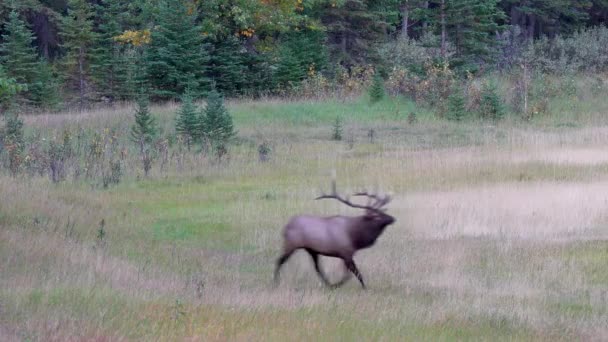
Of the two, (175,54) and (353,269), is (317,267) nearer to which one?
(353,269)

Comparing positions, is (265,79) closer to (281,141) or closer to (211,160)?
(281,141)

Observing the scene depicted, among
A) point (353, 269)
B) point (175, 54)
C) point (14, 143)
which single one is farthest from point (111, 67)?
point (353, 269)

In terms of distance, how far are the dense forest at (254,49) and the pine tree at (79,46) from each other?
7 cm

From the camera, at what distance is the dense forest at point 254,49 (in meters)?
35.1

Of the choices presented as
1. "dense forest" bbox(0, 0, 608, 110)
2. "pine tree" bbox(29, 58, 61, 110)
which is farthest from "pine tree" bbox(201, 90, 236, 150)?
"pine tree" bbox(29, 58, 61, 110)

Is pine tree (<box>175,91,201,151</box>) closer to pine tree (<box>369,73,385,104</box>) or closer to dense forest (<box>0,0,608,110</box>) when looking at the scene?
dense forest (<box>0,0,608,110</box>)

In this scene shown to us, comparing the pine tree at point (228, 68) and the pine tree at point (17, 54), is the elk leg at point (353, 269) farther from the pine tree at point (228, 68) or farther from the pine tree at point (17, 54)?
the pine tree at point (17, 54)

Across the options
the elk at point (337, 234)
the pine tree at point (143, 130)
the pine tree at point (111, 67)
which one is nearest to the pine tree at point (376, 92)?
the pine tree at point (143, 130)

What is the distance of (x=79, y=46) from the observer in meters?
41.9

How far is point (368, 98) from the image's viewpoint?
1330 inches

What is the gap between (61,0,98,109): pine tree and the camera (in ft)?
135

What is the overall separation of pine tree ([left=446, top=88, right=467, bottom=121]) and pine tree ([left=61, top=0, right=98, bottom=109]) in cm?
1598

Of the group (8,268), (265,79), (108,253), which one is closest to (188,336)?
(8,268)

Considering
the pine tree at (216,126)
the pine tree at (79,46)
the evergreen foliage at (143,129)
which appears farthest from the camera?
the pine tree at (79,46)
